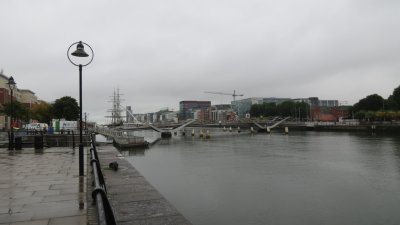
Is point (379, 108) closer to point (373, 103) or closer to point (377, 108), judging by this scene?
point (377, 108)

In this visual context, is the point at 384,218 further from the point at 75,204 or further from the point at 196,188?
the point at 75,204

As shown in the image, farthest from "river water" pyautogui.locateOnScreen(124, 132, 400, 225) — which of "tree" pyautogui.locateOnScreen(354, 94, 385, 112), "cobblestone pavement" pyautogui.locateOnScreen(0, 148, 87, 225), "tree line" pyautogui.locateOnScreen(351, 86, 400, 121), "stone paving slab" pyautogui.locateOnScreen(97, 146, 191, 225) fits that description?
"tree" pyautogui.locateOnScreen(354, 94, 385, 112)

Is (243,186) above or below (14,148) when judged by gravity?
below

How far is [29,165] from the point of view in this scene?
1324 centimetres

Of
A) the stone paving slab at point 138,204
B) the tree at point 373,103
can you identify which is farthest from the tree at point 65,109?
the tree at point 373,103

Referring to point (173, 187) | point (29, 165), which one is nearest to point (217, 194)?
point (173, 187)

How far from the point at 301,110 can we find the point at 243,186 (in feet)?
482

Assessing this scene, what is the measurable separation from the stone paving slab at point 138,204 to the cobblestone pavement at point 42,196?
3.04 ft

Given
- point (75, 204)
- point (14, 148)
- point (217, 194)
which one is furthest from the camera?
point (14, 148)

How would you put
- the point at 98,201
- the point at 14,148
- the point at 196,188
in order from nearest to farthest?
the point at 98,201, the point at 196,188, the point at 14,148

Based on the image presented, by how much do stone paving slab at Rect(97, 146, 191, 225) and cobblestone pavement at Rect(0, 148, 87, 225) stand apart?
0.93 m

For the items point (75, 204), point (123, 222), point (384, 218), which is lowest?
point (384, 218)

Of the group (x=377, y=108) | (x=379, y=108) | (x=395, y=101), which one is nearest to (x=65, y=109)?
(x=395, y=101)

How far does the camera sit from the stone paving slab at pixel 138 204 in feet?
24.5
